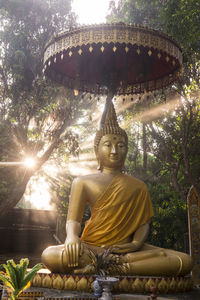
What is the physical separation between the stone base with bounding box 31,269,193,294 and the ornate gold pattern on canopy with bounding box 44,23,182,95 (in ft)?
12.4

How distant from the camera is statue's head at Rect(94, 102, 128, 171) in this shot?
19.8 feet

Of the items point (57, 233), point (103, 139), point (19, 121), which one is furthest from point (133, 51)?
point (57, 233)

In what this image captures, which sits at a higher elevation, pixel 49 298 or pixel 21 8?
pixel 21 8

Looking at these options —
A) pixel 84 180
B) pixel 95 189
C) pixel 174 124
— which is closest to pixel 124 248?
pixel 95 189

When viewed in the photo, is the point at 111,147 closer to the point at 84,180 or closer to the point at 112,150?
the point at 112,150

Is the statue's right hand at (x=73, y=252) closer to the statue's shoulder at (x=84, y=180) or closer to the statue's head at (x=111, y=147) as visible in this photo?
the statue's shoulder at (x=84, y=180)

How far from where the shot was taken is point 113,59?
715 centimetres

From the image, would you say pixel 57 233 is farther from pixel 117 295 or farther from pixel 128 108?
pixel 117 295

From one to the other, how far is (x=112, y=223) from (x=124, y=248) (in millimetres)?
513

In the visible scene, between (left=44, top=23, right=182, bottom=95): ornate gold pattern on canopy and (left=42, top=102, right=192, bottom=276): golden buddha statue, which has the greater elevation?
(left=44, top=23, right=182, bottom=95): ornate gold pattern on canopy

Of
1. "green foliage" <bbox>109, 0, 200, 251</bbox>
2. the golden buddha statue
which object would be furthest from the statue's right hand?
"green foliage" <bbox>109, 0, 200, 251</bbox>

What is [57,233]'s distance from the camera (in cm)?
1734

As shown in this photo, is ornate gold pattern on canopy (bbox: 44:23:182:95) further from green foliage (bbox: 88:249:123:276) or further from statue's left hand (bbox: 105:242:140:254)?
green foliage (bbox: 88:249:123:276)

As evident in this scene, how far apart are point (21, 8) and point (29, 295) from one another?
1264 centimetres
